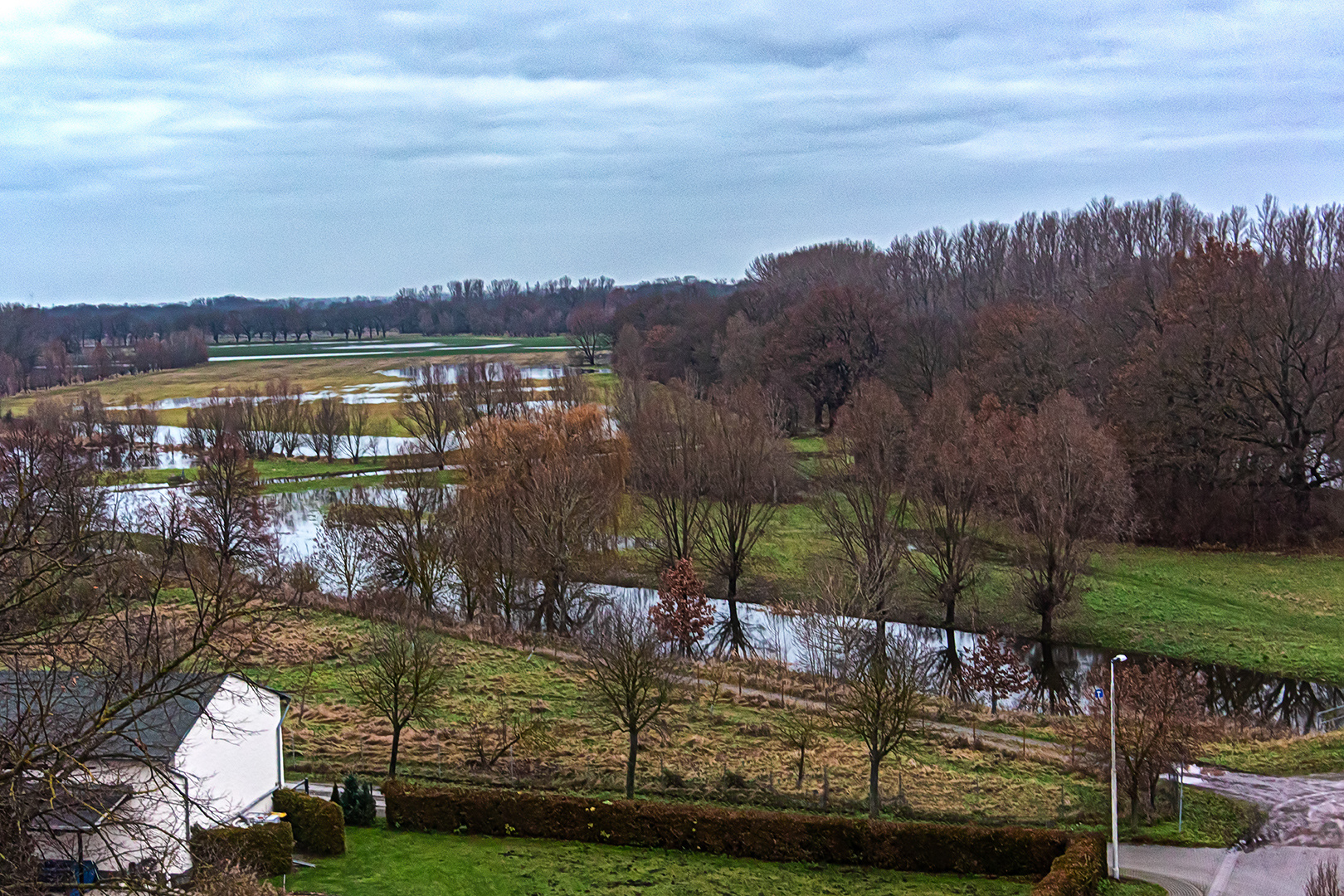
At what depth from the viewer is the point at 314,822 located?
2031cm

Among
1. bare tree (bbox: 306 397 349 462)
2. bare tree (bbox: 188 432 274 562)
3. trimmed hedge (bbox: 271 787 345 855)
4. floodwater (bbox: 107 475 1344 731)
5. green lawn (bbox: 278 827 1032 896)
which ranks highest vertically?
bare tree (bbox: 306 397 349 462)

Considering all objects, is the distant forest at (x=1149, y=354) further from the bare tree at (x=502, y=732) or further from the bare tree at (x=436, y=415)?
the bare tree at (x=502, y=732)

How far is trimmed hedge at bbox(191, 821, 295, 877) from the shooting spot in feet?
57.7

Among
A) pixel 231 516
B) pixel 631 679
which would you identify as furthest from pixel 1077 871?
pixel 231 516

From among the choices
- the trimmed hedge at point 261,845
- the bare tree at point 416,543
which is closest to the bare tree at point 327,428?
the bare tree at point 416,543

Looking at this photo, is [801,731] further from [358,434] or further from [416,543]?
[358,434]

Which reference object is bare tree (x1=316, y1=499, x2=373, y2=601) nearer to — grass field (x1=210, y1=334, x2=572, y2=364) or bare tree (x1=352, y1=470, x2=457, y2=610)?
bare tree (x1=352, y1=470, x2=457, y2=610)

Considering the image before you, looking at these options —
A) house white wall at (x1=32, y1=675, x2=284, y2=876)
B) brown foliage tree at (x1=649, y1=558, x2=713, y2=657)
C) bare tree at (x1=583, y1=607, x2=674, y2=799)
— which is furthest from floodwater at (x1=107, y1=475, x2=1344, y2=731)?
house white wall at (x1=32, y1=675, x2=284, y2=876)

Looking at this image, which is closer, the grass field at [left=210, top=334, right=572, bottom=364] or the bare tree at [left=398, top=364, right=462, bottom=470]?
the bare tree at [left=398, top=364, right=462, bottom=470]

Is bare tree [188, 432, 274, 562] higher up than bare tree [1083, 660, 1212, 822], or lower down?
higher up

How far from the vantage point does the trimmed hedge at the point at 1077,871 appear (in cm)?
1856

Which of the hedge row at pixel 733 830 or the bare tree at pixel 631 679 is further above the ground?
the bare tree at pixel 631 679

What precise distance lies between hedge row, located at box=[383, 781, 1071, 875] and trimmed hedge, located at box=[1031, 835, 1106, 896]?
1.84 ft

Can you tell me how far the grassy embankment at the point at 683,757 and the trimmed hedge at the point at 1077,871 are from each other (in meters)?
2.77
